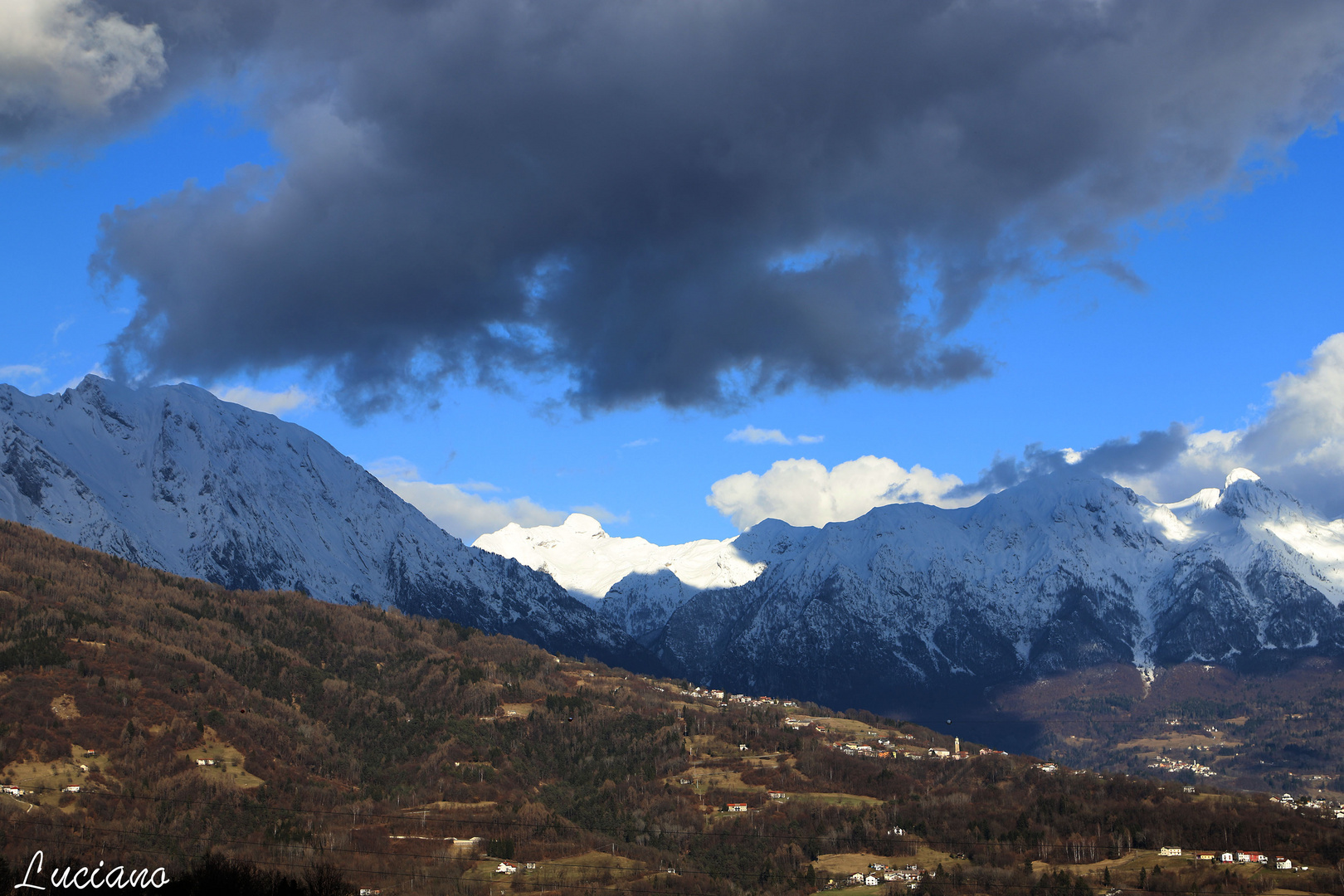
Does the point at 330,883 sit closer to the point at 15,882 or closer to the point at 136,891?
the point at 136,891

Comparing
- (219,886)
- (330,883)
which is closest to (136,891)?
(219,886)

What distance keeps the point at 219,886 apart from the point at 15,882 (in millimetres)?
33285

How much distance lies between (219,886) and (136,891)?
1271 centimetres

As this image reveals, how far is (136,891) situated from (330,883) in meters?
27.9

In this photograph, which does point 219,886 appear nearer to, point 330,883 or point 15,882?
point 330,883

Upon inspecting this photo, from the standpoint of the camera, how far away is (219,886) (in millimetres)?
190250

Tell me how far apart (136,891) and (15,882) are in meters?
20.7

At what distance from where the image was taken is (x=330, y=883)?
196 metres

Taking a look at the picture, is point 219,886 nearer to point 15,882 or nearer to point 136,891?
point 136,891

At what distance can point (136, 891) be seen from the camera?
191125 mm

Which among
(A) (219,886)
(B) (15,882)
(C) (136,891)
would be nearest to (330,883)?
(A) (219,886)

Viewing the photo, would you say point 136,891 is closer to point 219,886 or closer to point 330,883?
point 219,886
